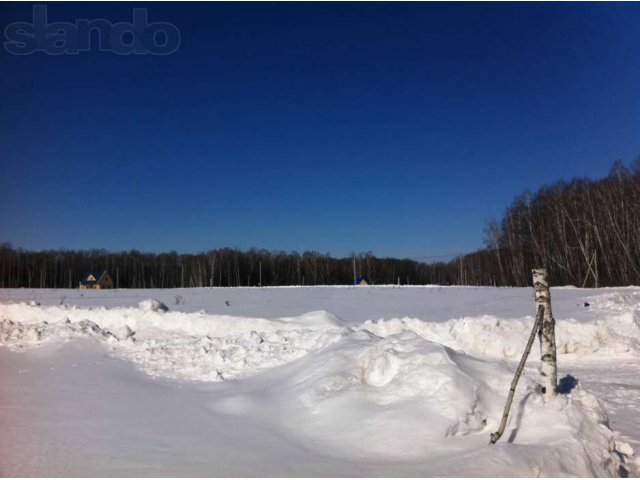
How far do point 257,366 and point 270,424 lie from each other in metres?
3.20

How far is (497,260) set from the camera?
53281 millimetres

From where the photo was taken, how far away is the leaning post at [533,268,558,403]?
5277 mm

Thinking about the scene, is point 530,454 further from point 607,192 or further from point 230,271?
point 230,271

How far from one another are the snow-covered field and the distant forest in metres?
28.2

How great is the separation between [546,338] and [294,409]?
3.32 meters

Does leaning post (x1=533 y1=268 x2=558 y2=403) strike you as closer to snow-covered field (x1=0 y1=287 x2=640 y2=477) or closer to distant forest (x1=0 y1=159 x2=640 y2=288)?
snow-covered field (x1=0 y1=287 x2=640 y2=477)

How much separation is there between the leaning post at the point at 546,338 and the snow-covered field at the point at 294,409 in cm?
21

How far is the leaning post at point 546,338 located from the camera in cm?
528

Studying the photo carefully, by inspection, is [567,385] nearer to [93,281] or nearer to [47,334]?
[47,334]

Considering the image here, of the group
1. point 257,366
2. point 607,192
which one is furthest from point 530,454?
point 607,192

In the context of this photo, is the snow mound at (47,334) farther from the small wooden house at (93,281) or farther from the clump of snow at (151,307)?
the small wooden house at (93,281)

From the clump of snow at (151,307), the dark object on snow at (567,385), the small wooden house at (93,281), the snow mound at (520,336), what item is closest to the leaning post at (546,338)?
the dark object on snow at (567,385)

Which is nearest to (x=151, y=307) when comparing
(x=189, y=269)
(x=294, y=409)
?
(x=294, y=409)

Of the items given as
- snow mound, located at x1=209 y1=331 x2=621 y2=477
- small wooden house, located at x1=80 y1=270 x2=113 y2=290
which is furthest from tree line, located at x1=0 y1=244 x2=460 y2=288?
snow mound, located at x1=209 y1=331 x2=621 y2=477
